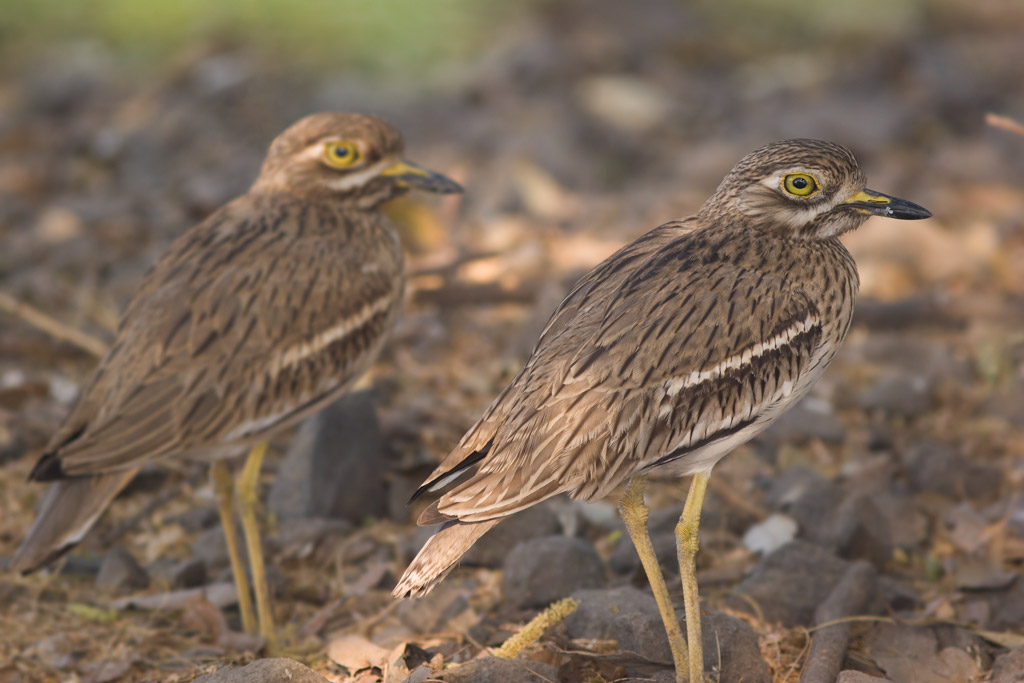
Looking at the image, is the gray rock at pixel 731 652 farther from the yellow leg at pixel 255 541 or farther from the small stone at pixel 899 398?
the small stone at pixel 899 398

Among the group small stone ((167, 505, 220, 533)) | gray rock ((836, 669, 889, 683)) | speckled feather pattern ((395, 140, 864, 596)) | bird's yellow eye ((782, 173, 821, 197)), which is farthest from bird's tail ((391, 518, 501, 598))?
small stone ((167, 505, 220, 533))

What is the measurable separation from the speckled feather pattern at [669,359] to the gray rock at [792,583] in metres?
0.77

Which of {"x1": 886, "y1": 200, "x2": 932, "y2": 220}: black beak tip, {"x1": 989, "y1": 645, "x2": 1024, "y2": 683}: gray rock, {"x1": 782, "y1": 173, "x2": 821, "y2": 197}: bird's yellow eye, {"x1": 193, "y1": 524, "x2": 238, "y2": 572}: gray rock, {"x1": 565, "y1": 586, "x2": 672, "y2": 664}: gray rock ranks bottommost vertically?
{"x1": 989, "y1": 645, "x2": 1024, "y2": 683}: gray rock

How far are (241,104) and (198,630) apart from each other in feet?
17.6

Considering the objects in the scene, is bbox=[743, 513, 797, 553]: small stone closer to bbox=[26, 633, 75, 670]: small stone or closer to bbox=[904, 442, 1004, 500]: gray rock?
bbox=[904, 442, 1004, 500]: gray rock

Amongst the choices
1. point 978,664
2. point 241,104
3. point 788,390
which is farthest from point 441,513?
point 241,104

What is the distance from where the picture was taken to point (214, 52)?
9.46m

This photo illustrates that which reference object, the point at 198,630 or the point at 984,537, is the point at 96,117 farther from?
the point at 984,537

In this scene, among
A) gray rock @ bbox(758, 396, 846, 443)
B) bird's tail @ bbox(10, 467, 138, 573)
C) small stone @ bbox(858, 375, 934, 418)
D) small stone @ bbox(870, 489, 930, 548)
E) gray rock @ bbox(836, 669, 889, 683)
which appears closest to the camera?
gray rock @ bbox(836, 669, 889, 683)

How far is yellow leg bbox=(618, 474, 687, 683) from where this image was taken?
328cm

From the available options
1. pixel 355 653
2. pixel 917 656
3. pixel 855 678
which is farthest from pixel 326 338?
pixel 917 656

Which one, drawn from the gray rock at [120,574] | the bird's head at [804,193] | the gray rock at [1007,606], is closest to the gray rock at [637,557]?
the gray rock at [1007,606]

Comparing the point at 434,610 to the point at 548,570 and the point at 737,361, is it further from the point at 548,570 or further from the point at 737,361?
the point at 737,361

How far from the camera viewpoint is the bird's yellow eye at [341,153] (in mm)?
4570
